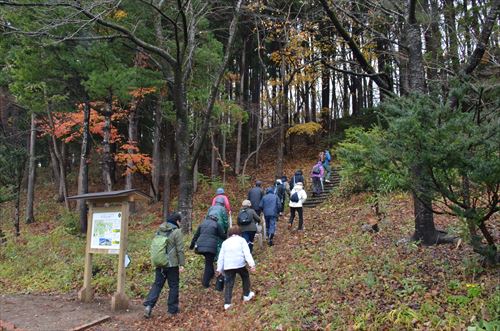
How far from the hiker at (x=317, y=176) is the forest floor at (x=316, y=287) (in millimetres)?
4834

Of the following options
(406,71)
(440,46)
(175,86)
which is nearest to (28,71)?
(175,86)

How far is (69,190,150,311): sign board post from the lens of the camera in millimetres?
8570

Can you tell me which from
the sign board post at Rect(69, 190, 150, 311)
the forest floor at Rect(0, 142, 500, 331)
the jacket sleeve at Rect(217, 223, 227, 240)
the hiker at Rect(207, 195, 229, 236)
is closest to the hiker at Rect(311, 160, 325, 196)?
the forest floor at Rect(0, 142, 500, 331)

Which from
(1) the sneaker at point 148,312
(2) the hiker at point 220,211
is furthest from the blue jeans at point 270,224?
(1) the sneaker at point 148,312

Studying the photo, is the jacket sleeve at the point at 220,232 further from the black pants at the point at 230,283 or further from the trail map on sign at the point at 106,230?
the trail map on sign at the point at 106,230

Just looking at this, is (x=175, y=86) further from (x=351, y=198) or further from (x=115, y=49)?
(x=351, y=198)

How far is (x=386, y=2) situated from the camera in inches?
362

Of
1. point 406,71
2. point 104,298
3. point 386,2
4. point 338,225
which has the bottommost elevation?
point 104,298

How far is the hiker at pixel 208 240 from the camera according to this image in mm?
8781

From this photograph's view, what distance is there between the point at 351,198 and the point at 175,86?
838 centimetres

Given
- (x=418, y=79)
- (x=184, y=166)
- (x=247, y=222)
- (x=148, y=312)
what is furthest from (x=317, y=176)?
(x=148, y=312)

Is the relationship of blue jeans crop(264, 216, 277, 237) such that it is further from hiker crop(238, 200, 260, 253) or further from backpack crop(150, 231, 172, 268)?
backpack crop(150, 231, 172, 268)

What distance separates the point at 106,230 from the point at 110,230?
0.13 metres

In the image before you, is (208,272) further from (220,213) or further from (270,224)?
(270,224)
